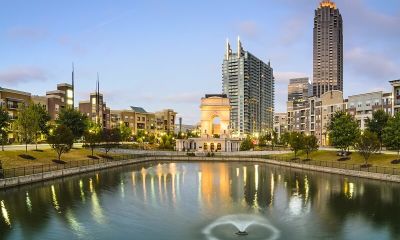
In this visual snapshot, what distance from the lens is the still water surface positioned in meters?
31.6

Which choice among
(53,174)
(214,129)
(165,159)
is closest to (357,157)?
(165,159)

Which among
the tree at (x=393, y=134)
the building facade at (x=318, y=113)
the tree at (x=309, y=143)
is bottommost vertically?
the tree at (x=309, y=143)

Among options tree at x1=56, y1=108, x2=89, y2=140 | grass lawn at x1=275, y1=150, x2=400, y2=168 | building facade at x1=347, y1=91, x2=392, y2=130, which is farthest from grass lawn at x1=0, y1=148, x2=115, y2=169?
building facade at x1=347, y1=91, x2=392, y2=130

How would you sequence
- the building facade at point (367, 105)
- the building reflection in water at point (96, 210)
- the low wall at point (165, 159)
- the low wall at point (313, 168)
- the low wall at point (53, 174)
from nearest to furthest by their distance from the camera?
the building reflection in water at point (96, 210) < the low wall at point (53, 174) < the low wall at point (165, 159) < the low wall at point (313, 168) < the building facade at point (367, 105)

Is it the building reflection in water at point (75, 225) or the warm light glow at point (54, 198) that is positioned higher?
the warm light glow at point (54, 198)

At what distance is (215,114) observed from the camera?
17688cm

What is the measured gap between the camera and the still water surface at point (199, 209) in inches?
1246

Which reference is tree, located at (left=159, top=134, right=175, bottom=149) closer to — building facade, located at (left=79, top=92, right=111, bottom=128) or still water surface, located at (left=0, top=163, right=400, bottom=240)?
building facade, located at (left=79, top=92, right=111, bottom=128)

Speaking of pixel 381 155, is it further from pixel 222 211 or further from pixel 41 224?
pixel 41 224

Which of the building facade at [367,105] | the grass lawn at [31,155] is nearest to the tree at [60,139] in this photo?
the grass lawn at [31,155]

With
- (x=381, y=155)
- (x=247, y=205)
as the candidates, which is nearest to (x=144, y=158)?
(x=381, y=155)

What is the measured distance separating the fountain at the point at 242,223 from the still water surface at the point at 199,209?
0.09 m

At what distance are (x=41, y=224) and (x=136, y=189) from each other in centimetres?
2220

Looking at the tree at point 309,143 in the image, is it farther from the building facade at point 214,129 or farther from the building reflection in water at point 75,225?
the building reflection in water at point 75,225
